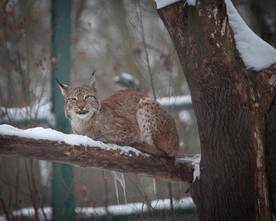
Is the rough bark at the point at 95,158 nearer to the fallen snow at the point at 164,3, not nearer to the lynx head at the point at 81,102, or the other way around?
the lynx head at the point at 81,102

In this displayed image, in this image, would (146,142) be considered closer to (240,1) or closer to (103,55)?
(240,1)

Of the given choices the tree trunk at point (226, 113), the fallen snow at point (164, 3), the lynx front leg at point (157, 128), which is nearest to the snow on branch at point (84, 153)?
the lynx front leg at point (157, 128)

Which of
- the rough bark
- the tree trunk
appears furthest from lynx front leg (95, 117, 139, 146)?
the tree trunk

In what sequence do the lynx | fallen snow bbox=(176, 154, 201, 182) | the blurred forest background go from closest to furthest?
fallen snow bbox=(176, 154, 201, 182) → the lynx → the blurred forest background

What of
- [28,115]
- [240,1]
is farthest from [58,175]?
[240,1]

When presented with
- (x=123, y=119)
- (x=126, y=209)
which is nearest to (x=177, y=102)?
(x=123, y=119)

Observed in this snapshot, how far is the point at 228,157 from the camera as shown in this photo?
4.56 m

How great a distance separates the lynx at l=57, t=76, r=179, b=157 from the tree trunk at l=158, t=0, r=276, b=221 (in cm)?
109

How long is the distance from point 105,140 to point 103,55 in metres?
5.12

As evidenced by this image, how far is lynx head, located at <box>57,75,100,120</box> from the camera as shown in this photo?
5973mm

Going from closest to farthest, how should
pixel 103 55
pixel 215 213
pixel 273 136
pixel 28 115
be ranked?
pixel 273 136, pixel 215 213, pixel 28 115, pixel 103 55

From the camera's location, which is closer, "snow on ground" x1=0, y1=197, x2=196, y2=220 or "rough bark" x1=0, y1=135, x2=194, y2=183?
"rough bark" x1=0, y1=135, x2=194, y2=183

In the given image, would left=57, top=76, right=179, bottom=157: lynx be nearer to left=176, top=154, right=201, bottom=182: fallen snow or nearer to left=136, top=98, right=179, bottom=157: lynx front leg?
left=136, top=98, right=179, bottom=157: lynx front leg

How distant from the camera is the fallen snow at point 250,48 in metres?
4.31
